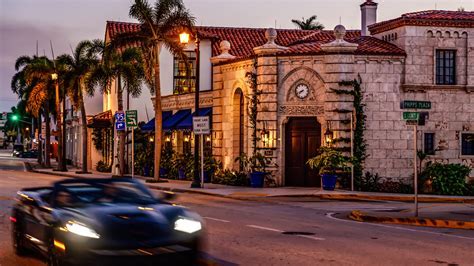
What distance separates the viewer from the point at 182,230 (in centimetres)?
995

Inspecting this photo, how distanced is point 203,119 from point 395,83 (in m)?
8.64

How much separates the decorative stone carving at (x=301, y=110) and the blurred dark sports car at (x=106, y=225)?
21007 millimetres

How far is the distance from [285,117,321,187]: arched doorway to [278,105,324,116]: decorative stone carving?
1.25 ft

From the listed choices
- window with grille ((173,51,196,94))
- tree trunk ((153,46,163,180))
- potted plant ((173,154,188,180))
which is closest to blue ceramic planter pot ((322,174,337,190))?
tree trunk ((153,46,163,180))

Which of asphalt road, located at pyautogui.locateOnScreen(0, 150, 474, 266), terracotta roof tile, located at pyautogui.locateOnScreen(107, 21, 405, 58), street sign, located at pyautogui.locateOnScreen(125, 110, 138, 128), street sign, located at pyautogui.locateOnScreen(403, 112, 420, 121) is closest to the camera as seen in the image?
asphalt road, located at pyautogui.locateOnScreen(0, 150, 474, 266)

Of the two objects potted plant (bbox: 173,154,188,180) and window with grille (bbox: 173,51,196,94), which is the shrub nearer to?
window with grille (bbox: 173,51,196,94)

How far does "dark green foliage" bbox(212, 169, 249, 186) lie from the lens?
33.7 metres

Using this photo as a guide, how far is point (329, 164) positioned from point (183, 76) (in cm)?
1931

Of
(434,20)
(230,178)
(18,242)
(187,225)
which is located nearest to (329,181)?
(230,178)

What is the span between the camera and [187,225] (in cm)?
1009

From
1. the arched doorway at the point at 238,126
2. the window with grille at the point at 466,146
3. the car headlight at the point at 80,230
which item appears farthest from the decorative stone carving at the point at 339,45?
the car headlight at the point at 80,230

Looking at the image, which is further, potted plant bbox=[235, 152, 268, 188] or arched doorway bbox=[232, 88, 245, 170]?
arched doorway bbox=[232, 88, 245, 170]

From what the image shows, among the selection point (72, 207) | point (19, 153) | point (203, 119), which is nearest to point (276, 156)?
point (203, 119)

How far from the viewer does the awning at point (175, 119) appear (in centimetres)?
4086
